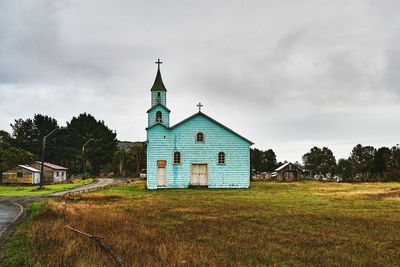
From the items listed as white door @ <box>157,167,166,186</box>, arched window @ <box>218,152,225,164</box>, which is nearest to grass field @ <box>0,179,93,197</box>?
white door @ <box>157,167,166,186</box>

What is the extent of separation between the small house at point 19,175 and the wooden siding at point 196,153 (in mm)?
28207

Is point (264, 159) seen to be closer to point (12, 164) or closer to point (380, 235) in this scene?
point (12, 164)

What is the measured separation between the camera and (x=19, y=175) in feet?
200

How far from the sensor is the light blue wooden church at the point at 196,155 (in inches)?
1586

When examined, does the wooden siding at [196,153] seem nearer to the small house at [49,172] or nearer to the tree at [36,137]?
the small house at [49,172]

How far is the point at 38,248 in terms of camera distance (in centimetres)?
1018

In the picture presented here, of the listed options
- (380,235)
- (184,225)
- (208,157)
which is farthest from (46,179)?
(380,235)

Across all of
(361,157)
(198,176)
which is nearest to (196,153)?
(198,176)

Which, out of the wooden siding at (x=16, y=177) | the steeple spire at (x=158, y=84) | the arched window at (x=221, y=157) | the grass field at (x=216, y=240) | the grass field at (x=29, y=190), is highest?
the steeple spire at (x=158, y=84)

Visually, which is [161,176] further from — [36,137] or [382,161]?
[36,137]

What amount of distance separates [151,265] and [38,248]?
355 cm

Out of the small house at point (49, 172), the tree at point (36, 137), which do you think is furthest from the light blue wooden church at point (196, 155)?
the tree at point (36, 137)

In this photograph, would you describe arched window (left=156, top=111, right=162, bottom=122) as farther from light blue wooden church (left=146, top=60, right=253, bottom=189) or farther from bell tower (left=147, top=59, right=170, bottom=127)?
A: light blue wooden church (left=146, top=60, right=253, bottom=189)

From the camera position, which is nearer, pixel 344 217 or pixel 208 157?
pixel 344 217
